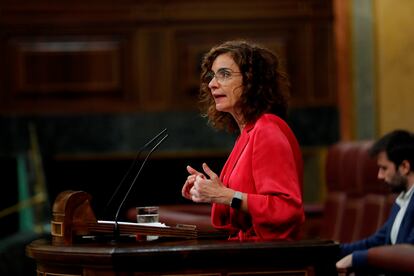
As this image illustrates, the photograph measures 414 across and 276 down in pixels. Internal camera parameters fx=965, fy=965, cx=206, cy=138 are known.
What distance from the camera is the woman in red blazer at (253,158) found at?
243 centimetres

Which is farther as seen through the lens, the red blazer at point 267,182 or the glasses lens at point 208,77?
the glasses lens at point 208,77

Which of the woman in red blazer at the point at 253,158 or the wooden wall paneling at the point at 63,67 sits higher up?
the wooden wall paneling at the point at 63,67

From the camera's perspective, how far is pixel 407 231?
346cm

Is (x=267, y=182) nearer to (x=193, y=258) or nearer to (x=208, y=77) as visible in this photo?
(x=193, y=258)

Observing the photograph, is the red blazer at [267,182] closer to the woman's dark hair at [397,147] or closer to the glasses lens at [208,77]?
the glasses lens at [208,77]

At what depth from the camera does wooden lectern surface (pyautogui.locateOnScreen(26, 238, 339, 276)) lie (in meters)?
2.22

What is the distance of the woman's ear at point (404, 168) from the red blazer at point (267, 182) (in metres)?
1.20

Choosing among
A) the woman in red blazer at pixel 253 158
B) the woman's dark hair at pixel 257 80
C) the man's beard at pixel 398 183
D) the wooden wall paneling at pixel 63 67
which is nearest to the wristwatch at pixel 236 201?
the woman in red blazer at pixel 253 158

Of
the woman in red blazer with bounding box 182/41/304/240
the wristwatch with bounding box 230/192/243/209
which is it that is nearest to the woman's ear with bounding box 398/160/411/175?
the woman in red blazer with bounding box 182/41/304/240

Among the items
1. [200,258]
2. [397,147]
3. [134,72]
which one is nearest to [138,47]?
[134,72]

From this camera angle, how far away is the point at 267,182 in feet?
8.04

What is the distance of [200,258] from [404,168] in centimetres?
165

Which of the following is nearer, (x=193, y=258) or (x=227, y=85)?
(x=193, y=258)

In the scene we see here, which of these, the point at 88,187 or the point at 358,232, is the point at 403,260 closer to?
the point at 358,232
